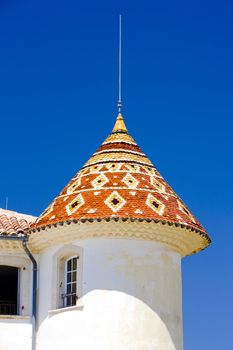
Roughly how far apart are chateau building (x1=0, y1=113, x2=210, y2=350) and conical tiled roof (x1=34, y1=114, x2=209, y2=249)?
1.2 inches

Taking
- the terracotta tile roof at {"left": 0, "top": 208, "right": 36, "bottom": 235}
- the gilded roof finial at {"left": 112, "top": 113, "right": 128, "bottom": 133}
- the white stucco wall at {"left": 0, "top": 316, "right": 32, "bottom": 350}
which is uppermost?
the gilded roof finial at {"left": 112, "top": 113, "right": 128, "bottom": 133}

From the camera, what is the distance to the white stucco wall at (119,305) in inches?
912

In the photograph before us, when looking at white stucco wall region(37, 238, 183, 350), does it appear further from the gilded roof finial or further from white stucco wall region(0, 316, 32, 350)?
the gilded roof finial

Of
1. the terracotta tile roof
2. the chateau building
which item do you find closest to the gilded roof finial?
the chateau building

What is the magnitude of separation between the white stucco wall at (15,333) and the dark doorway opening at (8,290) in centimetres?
103

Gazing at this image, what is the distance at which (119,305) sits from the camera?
918 inches

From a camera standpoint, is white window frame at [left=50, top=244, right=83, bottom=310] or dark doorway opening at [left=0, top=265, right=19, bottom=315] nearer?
white window frame at [left=50, top=244, right=83, bottom=310]

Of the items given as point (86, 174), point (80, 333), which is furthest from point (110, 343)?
point (86, 174)

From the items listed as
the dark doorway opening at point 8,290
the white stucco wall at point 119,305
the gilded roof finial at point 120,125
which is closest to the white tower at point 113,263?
the white stucco wall at point 119,305

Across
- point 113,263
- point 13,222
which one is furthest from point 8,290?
point 113,263

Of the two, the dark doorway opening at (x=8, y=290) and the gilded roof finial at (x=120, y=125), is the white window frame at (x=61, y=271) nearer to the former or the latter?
the dark doorway opening at (x=8, y=290)

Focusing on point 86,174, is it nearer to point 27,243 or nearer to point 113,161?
point 113,161

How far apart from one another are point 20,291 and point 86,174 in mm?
3628

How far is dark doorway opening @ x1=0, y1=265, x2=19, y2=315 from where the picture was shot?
2588 centimetres
